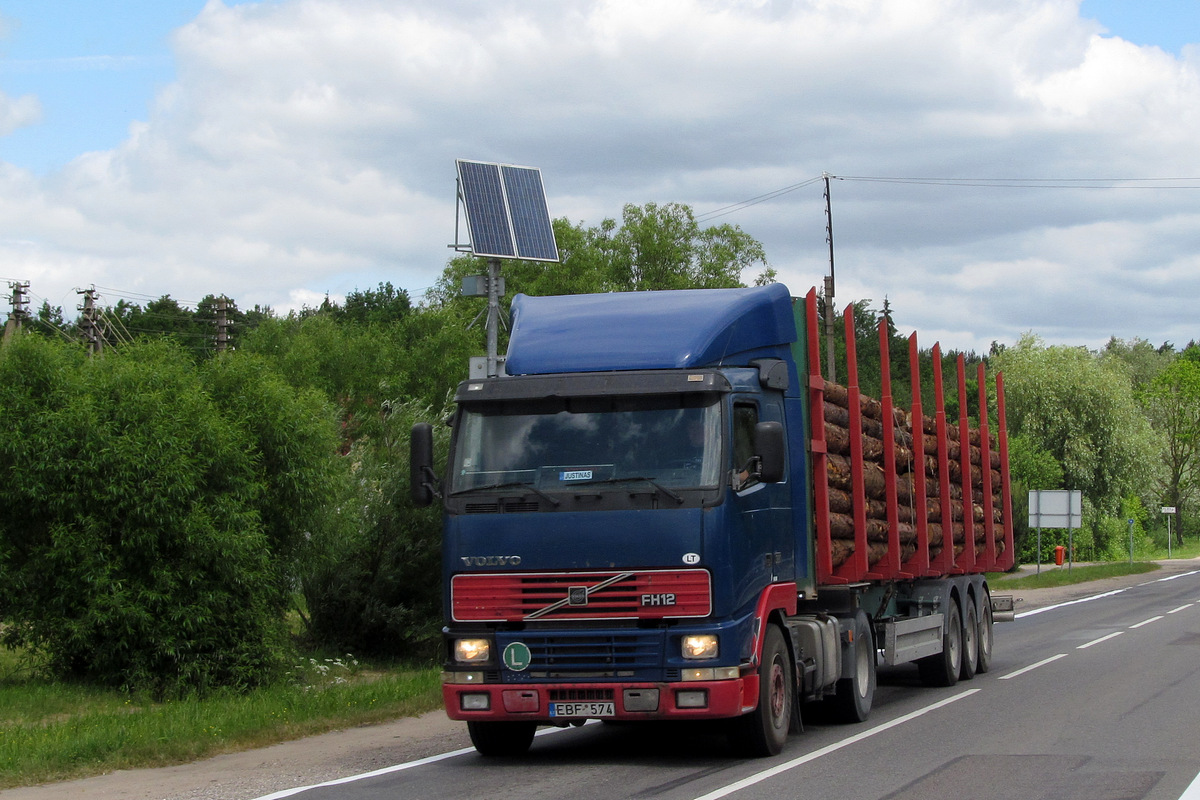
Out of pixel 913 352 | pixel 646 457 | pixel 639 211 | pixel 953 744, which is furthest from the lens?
pixel 639 211

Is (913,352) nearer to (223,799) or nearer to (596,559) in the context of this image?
(596,559)

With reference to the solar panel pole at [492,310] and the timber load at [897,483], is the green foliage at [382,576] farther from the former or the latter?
the timber load at [897,483]

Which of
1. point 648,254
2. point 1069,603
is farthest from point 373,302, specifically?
point 1069,603

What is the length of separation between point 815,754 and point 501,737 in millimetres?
2532

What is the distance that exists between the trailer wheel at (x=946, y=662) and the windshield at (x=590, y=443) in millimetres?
7374

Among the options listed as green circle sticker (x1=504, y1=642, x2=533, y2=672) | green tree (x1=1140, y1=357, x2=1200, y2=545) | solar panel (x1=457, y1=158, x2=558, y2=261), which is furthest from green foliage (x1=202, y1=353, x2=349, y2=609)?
green tree (x1=1140, y1=357, x2=1200, y2=545)

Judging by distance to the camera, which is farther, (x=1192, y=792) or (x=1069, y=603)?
(x=1069, y=603)

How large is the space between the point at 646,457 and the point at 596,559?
2.70 ft

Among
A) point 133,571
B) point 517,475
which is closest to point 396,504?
point 133,571

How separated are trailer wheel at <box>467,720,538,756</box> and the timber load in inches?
116

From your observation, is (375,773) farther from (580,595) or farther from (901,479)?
(901,479)

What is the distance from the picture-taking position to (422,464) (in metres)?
10.5

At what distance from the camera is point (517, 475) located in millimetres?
10094

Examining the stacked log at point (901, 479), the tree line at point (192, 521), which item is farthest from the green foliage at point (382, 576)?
the stacked log at point (901, 479)
